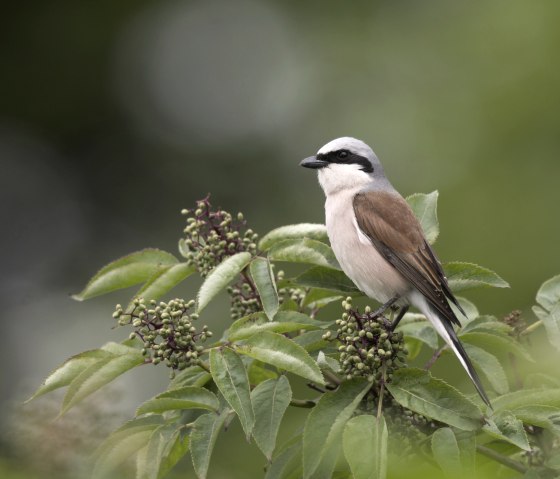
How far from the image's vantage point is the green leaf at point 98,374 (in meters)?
2.51

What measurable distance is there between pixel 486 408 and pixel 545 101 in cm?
383

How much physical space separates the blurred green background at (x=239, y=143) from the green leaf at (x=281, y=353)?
1.77 ft

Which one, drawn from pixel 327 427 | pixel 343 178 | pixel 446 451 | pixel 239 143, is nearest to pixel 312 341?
pixel 327 427

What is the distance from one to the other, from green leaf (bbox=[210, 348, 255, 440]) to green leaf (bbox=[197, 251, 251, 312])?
204 mm

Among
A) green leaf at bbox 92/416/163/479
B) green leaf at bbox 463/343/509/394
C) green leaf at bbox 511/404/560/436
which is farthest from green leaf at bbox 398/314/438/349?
green leaf at bbox 92/416/163/479

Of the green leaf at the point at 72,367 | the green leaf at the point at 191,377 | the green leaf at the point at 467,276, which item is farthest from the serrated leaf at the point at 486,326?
the green leaf at the point at 72,367

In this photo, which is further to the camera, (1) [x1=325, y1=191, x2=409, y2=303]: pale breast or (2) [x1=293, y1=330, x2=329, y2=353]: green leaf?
(1) [x1=325, y1=191, x2=409, y2=303]: pale breast

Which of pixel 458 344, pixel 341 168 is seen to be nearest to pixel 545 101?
pixel 341 168

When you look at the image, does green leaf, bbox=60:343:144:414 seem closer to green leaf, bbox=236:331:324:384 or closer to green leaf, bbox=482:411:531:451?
green leaf, bbox=236:331:324:384

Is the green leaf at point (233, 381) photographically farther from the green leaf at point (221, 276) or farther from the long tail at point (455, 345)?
the long tail at point (455, 345)

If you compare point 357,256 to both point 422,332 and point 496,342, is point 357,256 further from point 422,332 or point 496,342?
point 496,342

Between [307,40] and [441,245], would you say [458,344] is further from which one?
[307,40]

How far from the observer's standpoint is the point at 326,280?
3061 mm

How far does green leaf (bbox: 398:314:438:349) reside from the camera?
305cm
